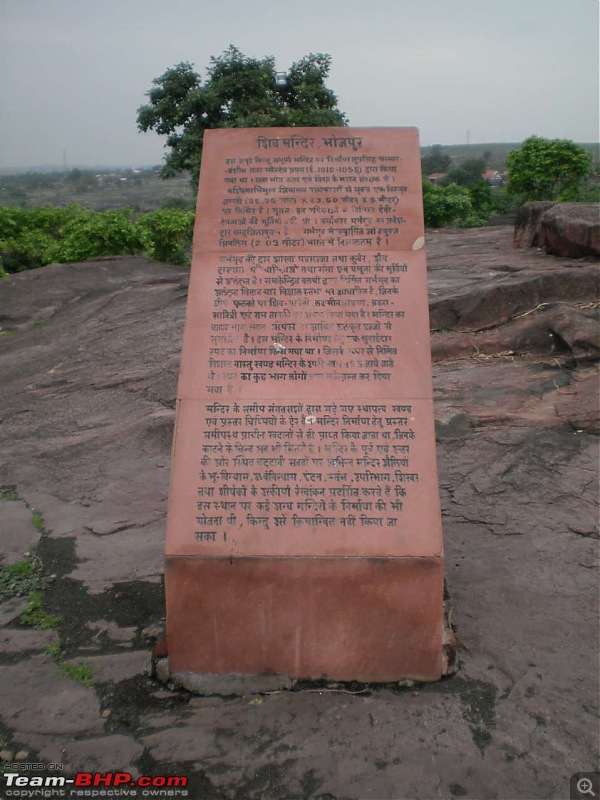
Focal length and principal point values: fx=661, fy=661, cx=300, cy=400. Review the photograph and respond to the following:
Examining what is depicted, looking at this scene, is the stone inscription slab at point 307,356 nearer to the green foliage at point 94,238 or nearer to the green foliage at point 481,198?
the green foliage at point 94,238

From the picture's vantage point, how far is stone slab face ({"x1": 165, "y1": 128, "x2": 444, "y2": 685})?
2531 millimetres

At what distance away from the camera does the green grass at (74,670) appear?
8.89 ft

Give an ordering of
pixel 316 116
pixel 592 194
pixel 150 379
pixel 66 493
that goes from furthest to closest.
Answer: pixel 592 194 → pixel 316 116 → pixel 150 379 → pixel 66 493

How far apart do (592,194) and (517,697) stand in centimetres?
2255

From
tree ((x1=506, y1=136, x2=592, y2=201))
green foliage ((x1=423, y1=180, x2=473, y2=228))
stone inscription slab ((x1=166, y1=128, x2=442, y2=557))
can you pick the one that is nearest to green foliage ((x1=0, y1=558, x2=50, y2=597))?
stone inscription slab ((x1=166, y1=128, x2=442, y2=557))

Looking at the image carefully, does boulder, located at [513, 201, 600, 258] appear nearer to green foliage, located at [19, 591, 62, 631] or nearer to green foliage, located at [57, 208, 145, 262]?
green foliage, located at [19, 591, 62, 631]

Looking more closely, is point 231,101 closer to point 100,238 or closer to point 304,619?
point 100,238

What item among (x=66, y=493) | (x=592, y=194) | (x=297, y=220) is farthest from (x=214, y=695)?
(x=592, y=194)

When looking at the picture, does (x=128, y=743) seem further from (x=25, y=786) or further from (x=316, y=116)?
(x=316, y=116)

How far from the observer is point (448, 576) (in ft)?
10.8

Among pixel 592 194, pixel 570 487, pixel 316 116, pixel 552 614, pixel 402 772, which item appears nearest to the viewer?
pixel 402 772

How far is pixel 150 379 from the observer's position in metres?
6.31

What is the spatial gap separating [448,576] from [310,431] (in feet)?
3.99

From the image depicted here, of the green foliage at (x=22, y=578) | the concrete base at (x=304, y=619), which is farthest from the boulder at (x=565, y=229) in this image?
the green foliage at (x=22, y=578)
